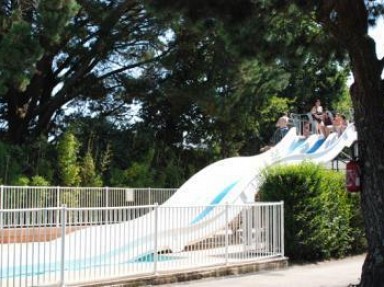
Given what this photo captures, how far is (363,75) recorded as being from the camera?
10.7m

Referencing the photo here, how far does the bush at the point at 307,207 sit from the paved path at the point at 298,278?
0.56 m

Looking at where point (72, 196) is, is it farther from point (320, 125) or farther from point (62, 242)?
point (320, 125)

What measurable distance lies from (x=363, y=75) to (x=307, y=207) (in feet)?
21.5

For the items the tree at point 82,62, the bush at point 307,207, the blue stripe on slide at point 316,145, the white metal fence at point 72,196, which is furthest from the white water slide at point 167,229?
the tree at point 82,62

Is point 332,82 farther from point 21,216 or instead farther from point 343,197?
point 21,216

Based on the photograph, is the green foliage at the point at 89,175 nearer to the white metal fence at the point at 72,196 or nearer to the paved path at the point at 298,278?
the white metal fence at the point at 72,196

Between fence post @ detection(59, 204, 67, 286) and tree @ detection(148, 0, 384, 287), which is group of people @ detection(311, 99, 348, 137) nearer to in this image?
tree @ detection(148, 0, 384, 287)

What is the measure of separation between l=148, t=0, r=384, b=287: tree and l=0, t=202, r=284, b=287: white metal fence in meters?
4.10

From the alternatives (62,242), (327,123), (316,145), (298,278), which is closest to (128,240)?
(62,242)

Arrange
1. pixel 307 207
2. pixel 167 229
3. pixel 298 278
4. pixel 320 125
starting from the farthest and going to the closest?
pixel 320 125, pixel 307 207, pixel 298 278, pixel 167 229

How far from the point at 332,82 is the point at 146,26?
22.5 m

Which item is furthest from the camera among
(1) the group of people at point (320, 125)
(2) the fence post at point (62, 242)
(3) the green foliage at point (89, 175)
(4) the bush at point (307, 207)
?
(1) the group of people at point (320, 125)

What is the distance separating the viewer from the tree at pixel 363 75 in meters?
10.3

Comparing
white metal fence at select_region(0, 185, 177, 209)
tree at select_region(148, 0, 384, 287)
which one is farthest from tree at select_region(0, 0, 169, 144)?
tree at select_region(148, 0, 384, 287)
